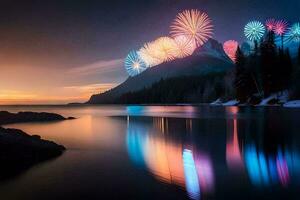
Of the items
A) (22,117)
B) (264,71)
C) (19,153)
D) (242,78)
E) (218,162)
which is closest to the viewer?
(218,162)

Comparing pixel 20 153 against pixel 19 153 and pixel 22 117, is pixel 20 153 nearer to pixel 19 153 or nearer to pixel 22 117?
pixel 19 153

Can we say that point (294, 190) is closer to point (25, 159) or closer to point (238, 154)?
point (238, 154)

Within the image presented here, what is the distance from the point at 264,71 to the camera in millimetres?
105500

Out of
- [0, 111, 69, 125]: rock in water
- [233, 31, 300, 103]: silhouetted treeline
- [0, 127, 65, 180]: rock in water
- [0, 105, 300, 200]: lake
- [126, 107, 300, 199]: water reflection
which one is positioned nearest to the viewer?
[0, 105, 300, 200]: lake

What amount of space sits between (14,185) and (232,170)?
9.39 metres

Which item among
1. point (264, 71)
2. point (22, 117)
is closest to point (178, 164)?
point (22, 117)

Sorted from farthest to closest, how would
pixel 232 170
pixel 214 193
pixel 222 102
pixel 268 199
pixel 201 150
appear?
pixel 222 102
pixel 201 150
pixel 232 170
pixel 214 193
pixel 268 199

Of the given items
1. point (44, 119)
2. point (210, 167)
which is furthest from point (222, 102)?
point (210, 167)

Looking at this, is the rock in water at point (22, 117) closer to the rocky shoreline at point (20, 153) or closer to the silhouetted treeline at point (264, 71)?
the rocky shoreline at point (20, 153)

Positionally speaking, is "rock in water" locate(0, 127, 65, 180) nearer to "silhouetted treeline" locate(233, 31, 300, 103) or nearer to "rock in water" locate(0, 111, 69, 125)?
"rock in water" locate(0, 111, 69, 125)

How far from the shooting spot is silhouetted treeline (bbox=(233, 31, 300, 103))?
103m

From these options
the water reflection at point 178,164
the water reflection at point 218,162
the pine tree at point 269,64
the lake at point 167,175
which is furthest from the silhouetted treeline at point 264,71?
the lake at point 167,175

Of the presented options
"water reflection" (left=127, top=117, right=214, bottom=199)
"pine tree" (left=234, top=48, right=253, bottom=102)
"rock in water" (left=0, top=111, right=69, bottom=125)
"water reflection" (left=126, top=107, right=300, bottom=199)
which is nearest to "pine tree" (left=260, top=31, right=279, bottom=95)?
"pine tree" (left=234, top=48, right=253, bottom=102)

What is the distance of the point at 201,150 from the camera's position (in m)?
22.6
